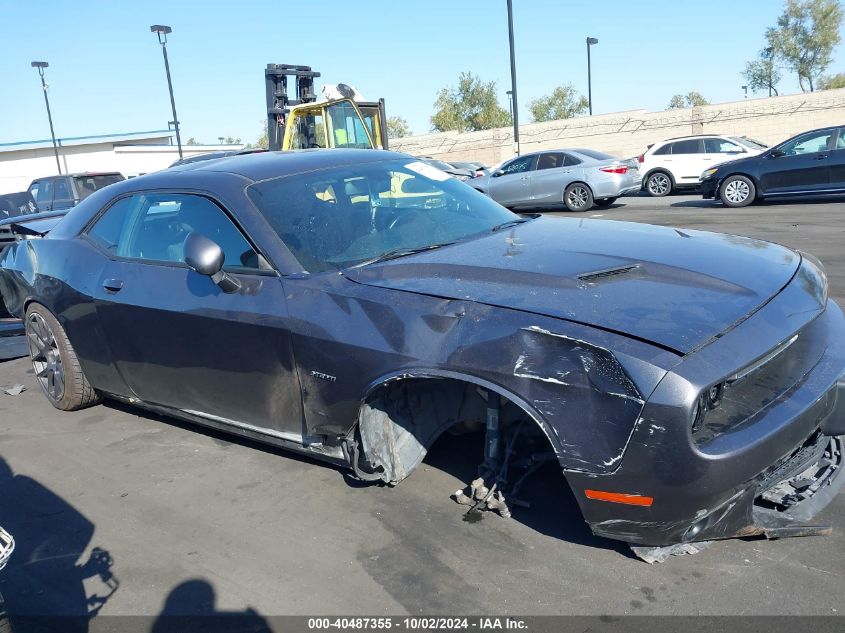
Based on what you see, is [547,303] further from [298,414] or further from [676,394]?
[298,414]

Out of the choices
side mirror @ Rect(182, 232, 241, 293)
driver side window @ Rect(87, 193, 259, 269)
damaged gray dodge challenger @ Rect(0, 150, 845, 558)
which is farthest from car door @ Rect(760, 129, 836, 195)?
side mirror @ Rect(182, 232, 241, 293)

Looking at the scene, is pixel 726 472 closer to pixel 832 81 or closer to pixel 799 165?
pixel 799 165

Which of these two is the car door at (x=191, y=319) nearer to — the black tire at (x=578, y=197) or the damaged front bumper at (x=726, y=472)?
the damaged front bumper at (x=726, y=472)

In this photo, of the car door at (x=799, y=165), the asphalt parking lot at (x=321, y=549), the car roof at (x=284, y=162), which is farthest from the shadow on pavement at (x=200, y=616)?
the car door at (x=799, y=165)

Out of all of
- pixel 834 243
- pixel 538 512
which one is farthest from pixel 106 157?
pixel 538 512

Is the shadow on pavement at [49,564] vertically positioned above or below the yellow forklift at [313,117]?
below

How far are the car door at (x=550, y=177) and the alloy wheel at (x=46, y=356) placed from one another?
41.9 feet

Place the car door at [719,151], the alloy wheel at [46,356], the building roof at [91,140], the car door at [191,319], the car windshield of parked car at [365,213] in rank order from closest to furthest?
the car door at [191,319]
the car windshield of parked car at [365,213]
the alloy wheel at [46,356]
the car door at [719,151]
the building roof at [91,140]

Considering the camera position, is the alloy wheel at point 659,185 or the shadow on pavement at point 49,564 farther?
the alloy wheel at point 659,185

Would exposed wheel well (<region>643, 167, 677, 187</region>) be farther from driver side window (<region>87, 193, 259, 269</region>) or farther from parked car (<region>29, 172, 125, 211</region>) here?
driver side window (<region>87, 193, 259, 269</region>)

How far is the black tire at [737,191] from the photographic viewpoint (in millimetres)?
14219

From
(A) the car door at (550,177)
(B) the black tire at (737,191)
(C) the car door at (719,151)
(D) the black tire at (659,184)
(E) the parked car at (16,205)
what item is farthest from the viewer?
(D) the black tire at (659,184)

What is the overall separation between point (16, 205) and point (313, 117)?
25.8ft

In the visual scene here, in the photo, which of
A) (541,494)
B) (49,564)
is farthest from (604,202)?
(49,564)
